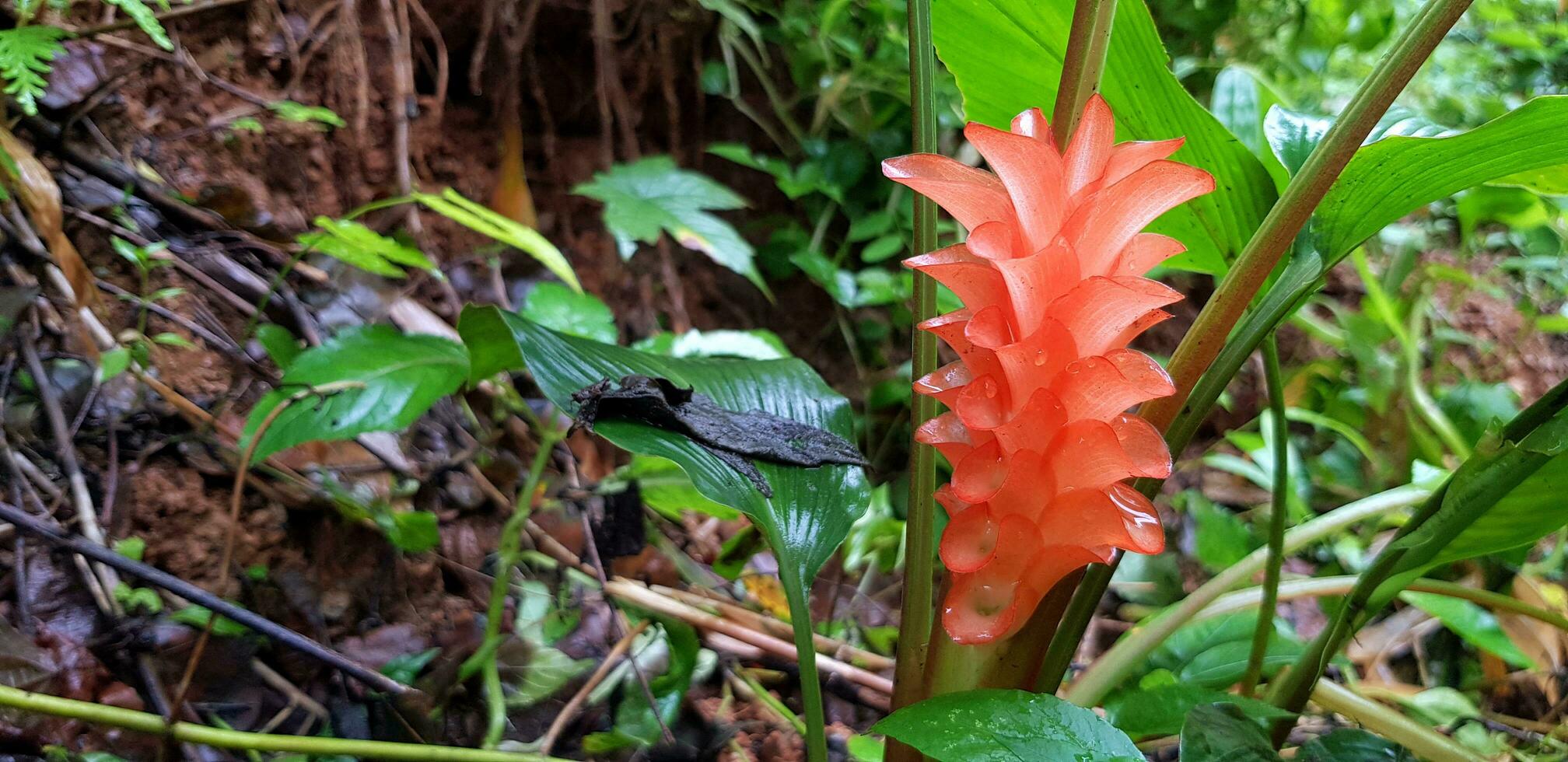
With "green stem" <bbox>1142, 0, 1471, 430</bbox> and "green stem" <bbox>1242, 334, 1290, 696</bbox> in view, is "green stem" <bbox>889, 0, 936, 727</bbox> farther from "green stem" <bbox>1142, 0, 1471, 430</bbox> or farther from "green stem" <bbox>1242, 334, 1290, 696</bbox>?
"green stem" <bbox>1242, 334, 1290, 696</bbox>

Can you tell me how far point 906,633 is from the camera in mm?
601

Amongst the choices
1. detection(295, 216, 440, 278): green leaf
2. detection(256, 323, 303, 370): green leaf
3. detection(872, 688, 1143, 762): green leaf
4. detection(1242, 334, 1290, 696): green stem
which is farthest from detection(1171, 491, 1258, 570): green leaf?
detection(256, 323, 303, 370): green leaf

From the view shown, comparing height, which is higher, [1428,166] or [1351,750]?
[1428,166]

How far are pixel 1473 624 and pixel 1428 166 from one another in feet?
2.11

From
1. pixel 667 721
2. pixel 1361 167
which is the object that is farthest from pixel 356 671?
pixel 1361 167

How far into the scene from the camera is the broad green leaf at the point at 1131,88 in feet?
2.09

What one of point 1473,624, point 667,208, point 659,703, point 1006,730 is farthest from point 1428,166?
point 667,208

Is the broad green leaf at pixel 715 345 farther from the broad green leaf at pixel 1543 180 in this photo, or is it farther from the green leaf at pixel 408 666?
the broad green leaf at pixel 1543 180

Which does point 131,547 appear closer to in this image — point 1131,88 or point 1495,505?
point 1131,88

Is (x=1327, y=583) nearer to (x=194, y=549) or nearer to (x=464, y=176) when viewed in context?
(x=194, y=549)

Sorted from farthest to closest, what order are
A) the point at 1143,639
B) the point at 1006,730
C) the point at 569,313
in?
the point at 569,313
the point at 1143,639
the point at 1006,730

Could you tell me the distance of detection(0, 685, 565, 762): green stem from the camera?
594 millimetres

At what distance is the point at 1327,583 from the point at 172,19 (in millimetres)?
1627

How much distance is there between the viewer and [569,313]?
3.32ft
